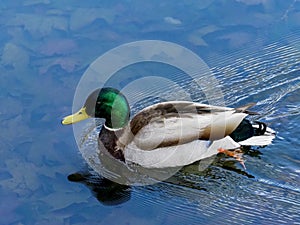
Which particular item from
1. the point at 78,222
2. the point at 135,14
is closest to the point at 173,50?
the point at 135,14

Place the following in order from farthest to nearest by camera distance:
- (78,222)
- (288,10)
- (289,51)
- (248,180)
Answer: (288,10), (289,51), (248,180), (78,222)

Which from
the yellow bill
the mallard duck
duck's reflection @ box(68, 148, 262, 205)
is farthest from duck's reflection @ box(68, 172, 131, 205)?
the yellow bill

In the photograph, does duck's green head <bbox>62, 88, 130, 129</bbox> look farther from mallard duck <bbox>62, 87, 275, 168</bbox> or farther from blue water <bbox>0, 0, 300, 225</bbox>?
blue water <bbox>0, 0, 300, 225</bbox>

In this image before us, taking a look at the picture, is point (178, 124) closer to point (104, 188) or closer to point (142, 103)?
point (104, 188)

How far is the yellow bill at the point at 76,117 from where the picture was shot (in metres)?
6.06

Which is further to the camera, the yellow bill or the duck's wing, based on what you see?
the yellow bill

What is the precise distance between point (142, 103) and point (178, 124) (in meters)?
0.98

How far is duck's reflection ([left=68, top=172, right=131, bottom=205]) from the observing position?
5.74 metres

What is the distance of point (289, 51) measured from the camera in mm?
7398

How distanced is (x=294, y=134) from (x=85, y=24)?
3.12 metres

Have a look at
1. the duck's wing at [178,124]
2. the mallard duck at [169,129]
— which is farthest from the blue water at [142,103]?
the duck's wing at [178,124]

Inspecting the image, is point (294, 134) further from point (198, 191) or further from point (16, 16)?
point (16, 16)

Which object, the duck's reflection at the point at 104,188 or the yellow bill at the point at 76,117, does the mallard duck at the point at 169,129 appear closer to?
the yellow bill at the point at 76,117

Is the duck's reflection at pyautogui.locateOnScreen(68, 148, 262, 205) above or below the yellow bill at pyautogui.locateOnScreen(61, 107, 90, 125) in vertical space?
below
